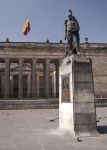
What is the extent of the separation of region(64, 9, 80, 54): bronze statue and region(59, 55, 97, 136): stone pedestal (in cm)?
71

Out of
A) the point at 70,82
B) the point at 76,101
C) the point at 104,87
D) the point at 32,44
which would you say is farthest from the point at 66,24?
the point at 104,87

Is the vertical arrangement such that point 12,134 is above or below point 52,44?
below

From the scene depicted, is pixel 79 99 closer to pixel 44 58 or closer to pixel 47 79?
pixel 47 79

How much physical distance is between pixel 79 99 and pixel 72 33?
11.0 feet

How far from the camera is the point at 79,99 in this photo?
13562 millimetres

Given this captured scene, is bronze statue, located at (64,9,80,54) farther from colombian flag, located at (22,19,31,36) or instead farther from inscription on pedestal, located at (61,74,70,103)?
colombian flag, located at (22,19,31,36)

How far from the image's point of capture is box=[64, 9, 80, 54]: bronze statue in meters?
14.8

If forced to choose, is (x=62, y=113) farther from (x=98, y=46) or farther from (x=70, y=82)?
(x=98, y=46)

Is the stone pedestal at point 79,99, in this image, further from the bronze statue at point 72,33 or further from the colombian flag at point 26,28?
the colombian flag at point 26,28

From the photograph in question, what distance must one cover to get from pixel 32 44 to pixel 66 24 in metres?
46.6

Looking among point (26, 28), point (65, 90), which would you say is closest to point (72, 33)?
point (65, 90)

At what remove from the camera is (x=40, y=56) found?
6238cm

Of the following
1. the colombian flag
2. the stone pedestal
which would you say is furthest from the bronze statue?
the colombian flag

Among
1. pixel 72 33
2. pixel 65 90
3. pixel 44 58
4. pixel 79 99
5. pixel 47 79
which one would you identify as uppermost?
pixel 44 58
